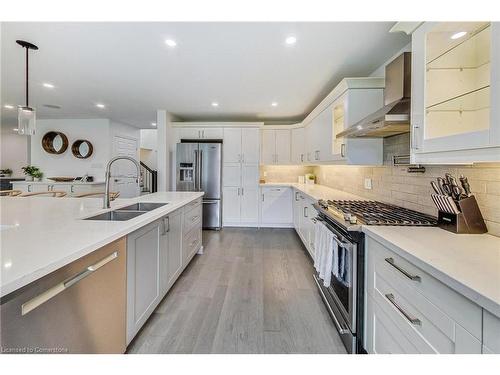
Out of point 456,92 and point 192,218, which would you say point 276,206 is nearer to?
point 192,218

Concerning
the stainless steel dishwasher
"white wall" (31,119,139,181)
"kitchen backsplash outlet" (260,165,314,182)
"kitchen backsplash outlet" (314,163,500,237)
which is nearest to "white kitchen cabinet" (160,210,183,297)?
the stainless steel dishwasher

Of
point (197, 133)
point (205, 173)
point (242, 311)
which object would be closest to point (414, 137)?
point (242, 311)

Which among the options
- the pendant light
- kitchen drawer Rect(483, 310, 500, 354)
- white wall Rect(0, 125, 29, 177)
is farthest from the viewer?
white wall Rect(0, 125, 29, 177)

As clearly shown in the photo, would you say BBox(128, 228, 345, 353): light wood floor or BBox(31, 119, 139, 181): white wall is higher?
BBox(31, 119, 139, 181): white wall

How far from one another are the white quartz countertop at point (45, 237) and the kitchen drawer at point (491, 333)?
4.84 ft

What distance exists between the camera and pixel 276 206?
5168 mm

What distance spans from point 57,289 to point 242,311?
1.51 meters

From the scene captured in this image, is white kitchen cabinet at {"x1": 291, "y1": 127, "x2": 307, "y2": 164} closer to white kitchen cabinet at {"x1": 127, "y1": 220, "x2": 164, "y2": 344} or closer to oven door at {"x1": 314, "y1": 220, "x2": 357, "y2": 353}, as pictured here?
oven door at {"x1": 314, "y1": 220, "x2": 357, "y2": 353}

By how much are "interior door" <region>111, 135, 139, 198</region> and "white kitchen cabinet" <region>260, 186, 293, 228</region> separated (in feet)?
11.6

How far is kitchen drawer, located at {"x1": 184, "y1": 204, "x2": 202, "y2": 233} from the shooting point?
9.31ft

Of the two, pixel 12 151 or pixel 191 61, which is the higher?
pixel 191 61
